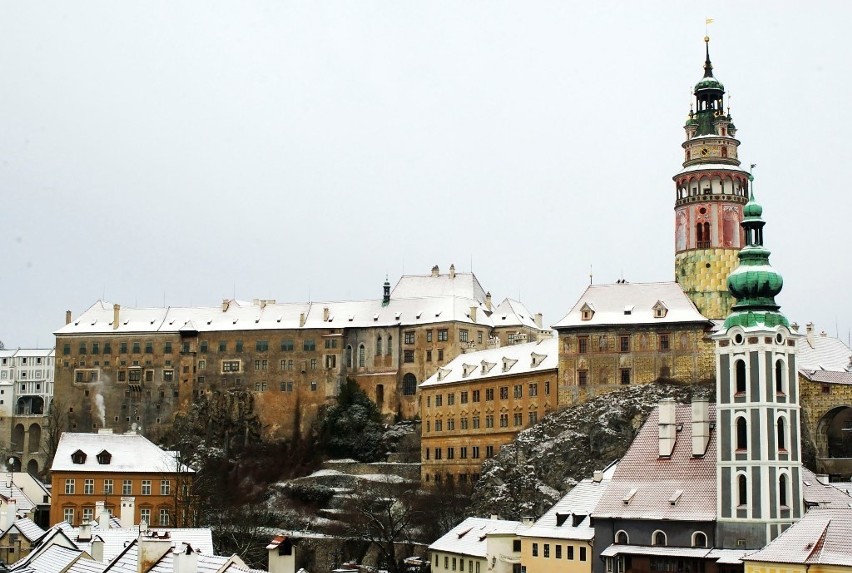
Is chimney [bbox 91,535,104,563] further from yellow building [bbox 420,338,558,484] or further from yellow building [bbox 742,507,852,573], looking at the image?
yellow building [bbox 420,338,558,484]

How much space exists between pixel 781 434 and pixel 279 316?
67.4 metres

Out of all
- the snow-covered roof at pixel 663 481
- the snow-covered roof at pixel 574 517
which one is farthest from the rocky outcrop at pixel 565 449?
the snow-covered roof at pixel 663 481

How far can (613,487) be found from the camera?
62.1 metres

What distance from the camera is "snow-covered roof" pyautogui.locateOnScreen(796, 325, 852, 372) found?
281 feet

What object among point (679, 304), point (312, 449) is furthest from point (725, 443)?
point (312, 449)

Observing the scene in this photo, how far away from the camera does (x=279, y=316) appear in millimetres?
118812

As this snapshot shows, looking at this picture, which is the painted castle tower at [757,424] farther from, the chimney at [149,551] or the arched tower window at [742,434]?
the chimney at [149,551]

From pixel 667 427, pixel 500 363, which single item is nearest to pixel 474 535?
pixel 667 427

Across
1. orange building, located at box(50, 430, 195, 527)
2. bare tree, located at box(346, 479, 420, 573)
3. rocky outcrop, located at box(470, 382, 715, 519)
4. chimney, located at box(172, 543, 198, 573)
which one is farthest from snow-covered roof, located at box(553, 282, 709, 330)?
chimney, located at box(172, 543, 198, 573)

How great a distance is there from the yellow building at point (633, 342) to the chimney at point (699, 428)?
24.8 metres

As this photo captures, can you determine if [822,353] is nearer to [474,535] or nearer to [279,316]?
[474,535]

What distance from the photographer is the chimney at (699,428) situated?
60447 millimetres

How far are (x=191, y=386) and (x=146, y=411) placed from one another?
4979 millimetres

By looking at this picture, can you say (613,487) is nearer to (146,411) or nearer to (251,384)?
(251,384)
